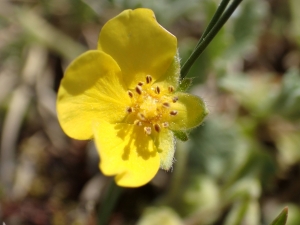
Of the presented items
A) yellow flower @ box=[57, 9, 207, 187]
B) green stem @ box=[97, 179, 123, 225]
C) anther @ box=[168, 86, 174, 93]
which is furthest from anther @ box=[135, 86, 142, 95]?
green stem @ box=[97, 179, 123, 225]

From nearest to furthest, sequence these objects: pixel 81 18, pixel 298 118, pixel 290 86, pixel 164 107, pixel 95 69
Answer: pixel 95 69 < pixel 164 107 < pixel 290 86 < pixel 298 118 < pixel 81 18

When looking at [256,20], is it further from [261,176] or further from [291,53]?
[261,176]

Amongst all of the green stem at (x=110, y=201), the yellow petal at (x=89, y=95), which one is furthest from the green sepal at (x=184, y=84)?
the green stem at (x=110, y=201)

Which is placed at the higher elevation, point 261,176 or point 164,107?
point 164,107

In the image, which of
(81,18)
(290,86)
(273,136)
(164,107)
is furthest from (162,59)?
(81,18)

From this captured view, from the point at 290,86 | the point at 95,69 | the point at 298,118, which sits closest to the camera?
the point at 95,69

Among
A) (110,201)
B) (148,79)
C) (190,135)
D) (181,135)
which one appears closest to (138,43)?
(148,79)

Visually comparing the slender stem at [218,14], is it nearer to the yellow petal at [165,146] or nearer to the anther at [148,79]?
the anther at [148,79]
